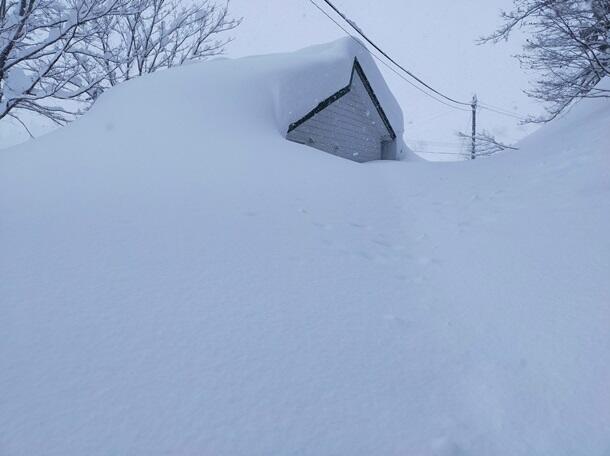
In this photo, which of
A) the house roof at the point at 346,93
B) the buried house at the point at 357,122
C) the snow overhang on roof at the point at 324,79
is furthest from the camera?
the buried house at the point at 357,122

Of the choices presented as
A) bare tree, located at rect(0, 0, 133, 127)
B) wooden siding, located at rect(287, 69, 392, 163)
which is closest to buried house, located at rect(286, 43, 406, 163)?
wooden siding, located at rect(287, 69, 392, 163)

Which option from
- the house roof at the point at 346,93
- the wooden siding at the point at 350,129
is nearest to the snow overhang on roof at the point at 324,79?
the house roof at the point at 346,93

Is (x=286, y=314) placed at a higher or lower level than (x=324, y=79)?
lower

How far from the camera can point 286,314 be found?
5.28ft

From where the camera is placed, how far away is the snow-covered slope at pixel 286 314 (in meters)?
1.07

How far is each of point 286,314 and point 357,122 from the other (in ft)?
30.3

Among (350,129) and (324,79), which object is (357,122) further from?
(324,79)

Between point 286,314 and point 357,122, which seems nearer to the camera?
point 286,314

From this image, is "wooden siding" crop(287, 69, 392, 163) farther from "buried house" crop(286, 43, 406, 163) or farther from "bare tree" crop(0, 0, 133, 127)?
"bare tree" crop(0, 0, 133, 127)

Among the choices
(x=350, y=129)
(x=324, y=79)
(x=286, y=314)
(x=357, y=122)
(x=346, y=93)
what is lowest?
(x=286, y=314)

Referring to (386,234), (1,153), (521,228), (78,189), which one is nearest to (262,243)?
(386,234)

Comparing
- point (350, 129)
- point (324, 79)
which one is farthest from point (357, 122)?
point (324, 79)

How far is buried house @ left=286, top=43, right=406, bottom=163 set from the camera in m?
8.09

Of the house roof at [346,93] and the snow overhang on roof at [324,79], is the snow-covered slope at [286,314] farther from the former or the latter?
the house roof at [346,93]
